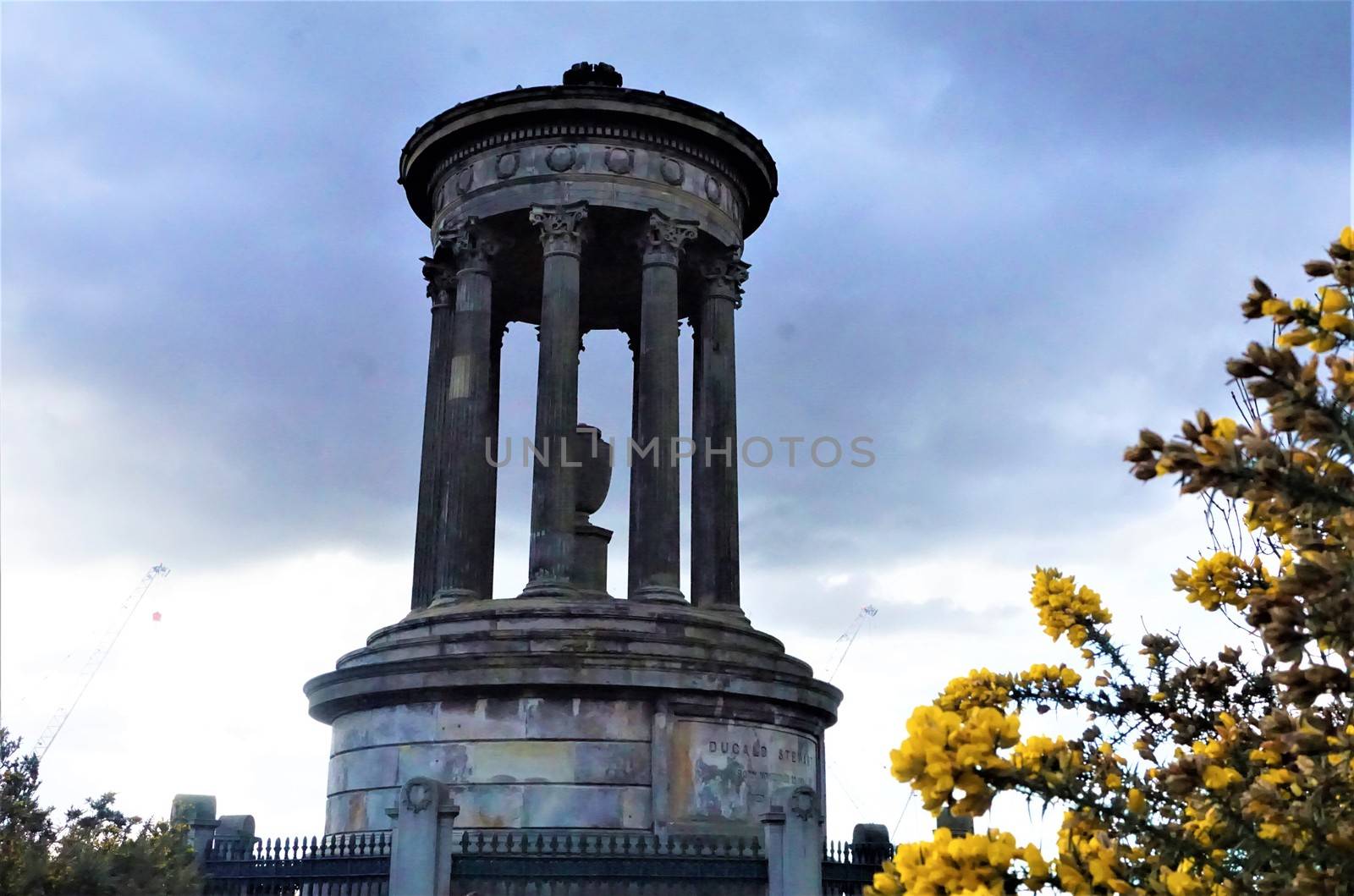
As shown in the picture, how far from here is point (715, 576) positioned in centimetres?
3359

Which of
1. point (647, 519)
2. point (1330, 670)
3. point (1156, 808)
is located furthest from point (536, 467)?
point (1330, 670)

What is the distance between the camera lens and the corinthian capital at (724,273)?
3519 cm

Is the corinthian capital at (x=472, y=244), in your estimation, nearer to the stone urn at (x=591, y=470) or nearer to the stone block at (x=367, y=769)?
the stone urn at (x=591, y=470)

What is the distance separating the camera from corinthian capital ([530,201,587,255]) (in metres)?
32.3

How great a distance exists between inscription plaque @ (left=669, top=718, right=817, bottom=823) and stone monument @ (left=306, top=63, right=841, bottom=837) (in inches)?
1.7

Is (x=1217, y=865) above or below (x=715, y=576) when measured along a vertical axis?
below

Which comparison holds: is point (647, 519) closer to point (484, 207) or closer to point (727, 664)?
point (727, 664)

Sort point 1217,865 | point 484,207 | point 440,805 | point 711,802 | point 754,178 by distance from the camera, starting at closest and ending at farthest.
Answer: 1. point 1217,865
2. point 440,805
3. point 711,802
4. point 484,207
5. point 754,178

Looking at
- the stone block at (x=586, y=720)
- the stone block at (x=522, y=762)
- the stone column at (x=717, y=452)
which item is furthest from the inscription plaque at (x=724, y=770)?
the stone column at (x=717, y=452)

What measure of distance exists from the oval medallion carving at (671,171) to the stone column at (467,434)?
4639mm

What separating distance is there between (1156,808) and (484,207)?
26412mm

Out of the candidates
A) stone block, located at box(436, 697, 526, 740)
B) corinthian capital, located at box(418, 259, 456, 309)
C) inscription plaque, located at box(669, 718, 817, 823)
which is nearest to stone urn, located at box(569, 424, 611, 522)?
corinthian capital, located at box(418, 259, 456, 309)

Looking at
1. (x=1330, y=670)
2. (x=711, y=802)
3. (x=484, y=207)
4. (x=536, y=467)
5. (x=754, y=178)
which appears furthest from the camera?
(x=754, y=178)

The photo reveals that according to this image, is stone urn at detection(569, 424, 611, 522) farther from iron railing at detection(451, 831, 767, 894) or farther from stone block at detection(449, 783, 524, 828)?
iron railing at detection(451, 831, 767, 894)
